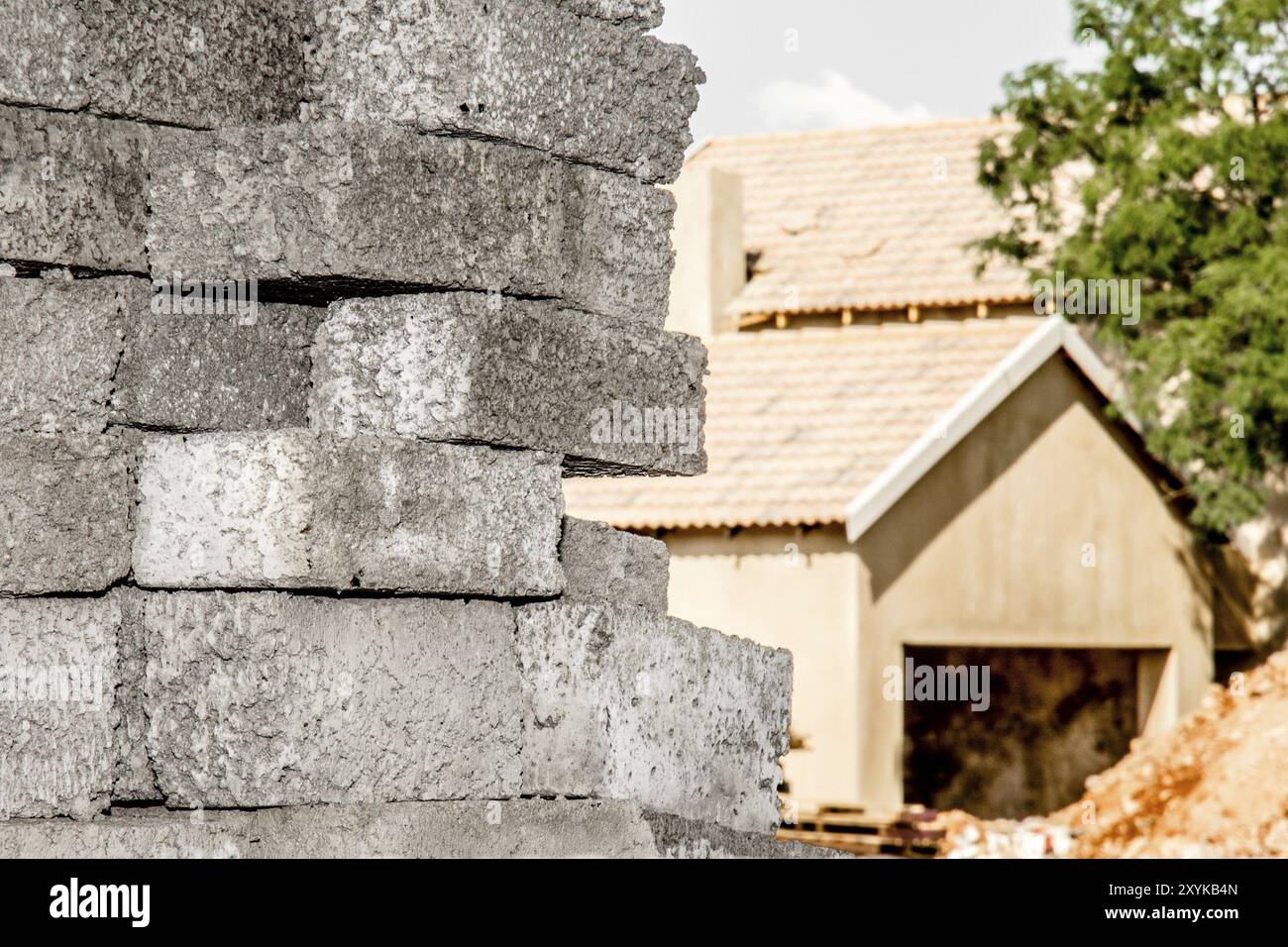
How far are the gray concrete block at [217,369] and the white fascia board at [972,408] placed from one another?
1322cm

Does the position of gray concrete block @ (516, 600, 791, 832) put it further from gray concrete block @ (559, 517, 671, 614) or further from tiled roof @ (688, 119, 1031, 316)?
tiled roof @ (688, 119, 1031, 316)

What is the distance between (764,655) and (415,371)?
156 cm

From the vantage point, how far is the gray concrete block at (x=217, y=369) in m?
5.33

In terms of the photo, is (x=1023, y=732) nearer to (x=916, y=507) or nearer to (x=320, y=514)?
(x=916, y=507)

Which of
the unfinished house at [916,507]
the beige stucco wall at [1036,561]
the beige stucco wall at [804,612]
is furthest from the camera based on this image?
the beige stucco wall at [1036,561]

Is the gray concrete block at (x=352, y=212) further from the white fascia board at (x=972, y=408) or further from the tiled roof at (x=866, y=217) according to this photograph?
the tiled roof at (x=866, y=217)

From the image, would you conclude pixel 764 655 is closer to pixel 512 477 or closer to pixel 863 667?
pixel 512 477

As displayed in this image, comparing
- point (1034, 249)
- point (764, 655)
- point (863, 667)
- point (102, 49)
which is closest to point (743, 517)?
point (863, 667)

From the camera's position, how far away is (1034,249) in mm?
21812

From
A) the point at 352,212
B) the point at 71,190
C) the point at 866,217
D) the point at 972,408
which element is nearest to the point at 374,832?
the point at 352,212

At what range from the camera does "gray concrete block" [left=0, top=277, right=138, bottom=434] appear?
5098mm

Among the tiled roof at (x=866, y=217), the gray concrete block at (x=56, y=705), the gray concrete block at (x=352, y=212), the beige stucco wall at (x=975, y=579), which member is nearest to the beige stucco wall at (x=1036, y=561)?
the beige stucco wall at (x=975, y=579)

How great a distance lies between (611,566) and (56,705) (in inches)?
70.6
